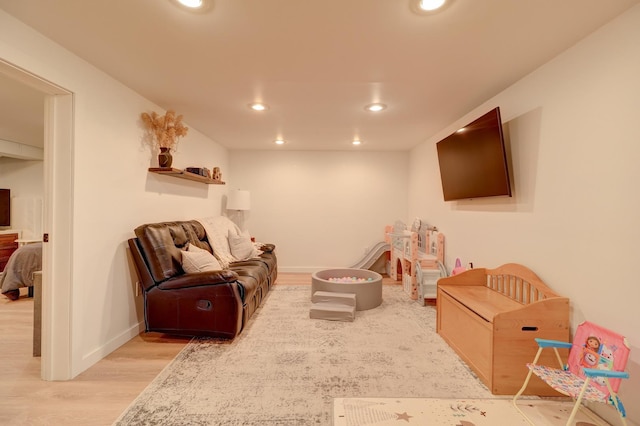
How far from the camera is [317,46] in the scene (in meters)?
1.93

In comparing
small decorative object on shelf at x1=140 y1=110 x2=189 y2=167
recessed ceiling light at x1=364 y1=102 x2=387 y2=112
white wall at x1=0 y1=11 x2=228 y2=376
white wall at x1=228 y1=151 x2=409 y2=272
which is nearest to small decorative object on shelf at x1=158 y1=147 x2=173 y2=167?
small decorative object on shelf at x1=140 y1=110 x2=189 y2=167

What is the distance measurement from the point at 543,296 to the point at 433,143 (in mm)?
2818

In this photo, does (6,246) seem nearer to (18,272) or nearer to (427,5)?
(18,272)

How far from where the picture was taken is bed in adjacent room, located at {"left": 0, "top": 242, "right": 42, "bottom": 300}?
12.3 ft

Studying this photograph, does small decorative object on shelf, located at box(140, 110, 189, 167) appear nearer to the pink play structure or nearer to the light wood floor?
the light wood floor

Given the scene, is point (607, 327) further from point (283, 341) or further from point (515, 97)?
point (283, 341)

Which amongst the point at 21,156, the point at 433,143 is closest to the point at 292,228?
the point at 433,143

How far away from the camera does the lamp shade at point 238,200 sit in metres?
5.04

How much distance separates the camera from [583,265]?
6.14ft

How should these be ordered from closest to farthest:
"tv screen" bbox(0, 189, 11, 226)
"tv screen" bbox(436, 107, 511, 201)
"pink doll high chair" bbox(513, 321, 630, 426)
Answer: "pink doll high chair" bbox(513, 321, 630, 426) → "tv screen" bbox(436, 107, 511, 201) → "tv screen" bbox(0, 189, 11, 226)

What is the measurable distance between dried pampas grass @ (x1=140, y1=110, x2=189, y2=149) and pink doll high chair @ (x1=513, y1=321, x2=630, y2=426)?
11.6 feet

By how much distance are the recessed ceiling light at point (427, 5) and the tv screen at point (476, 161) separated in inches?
48.2

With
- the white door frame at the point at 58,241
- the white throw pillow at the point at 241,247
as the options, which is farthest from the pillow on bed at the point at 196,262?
the white throw pillow at the point at 241,247

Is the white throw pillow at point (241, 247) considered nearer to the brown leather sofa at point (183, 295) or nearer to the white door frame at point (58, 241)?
the brown leather sofa at point (183, 295)
